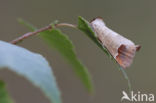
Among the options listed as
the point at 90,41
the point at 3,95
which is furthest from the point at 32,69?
the point at 90,41

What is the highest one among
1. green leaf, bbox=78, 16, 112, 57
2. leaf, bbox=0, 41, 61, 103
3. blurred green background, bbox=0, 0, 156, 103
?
blurred green background, bbox=0, 0, 156, 103

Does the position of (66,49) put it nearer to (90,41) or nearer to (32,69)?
(32,69)

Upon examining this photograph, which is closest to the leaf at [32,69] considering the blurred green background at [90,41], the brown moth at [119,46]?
the brown moth at [119,46]

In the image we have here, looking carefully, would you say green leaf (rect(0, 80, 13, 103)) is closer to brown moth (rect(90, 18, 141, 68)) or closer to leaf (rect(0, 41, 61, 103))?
leaf (rect(0, 41, 61, 103))

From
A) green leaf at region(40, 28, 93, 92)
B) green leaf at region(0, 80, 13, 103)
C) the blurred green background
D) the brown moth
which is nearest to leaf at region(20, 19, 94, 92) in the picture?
green leaf at region(40, 28, 93, 92)

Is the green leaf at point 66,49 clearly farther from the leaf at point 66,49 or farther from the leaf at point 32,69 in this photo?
the leaf at point 32,69

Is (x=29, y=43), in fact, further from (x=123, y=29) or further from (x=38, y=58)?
(x=38, y=58)
